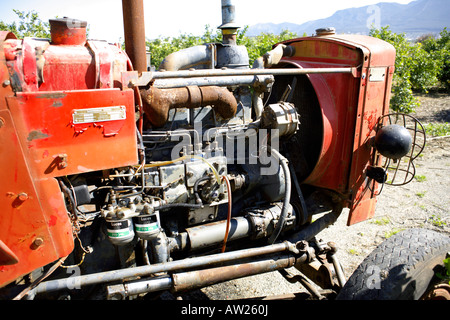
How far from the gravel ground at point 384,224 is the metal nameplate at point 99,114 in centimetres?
198

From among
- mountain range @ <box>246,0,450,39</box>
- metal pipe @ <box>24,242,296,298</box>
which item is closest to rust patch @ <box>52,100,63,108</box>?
metal pipe @ <box>24,242,296,298</box>

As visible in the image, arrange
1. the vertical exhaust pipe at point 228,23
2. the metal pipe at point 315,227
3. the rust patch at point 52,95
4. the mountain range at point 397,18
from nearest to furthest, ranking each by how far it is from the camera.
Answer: the rust patch at point 52,95, the metal pipe at point 315,227, the vertical exhaust pipe at point 228,23, the mountain range at point 397,18

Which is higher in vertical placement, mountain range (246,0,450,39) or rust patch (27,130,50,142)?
mountain range (246,0,450,39)

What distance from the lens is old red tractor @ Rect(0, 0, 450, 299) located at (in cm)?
187

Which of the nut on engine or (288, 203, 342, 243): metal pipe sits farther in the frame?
(288, 203, 342, 243): metal pipe

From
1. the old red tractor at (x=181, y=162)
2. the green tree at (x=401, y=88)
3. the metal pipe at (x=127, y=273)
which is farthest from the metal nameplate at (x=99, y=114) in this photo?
the green tree at (x=401, y=88)

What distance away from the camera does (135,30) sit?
2.47 meters

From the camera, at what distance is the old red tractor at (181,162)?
187 centimetres

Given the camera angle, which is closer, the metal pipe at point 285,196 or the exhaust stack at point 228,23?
the metal pipe at point 285,196

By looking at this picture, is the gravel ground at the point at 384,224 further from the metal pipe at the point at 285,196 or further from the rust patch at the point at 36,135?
the rust patch at the point at 36,135

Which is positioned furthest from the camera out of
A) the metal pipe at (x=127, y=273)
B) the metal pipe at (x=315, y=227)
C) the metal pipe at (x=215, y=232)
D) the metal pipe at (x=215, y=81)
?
the metal pipe at (x=315, y=227)

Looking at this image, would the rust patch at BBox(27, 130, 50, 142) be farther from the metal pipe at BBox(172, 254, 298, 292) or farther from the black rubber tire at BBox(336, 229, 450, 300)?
the black rubber tire at BBox(336, 229, 450, 300)

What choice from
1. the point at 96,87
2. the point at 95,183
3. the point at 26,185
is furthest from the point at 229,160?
the point at 26,185

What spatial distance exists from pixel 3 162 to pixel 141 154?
78 centimetres
